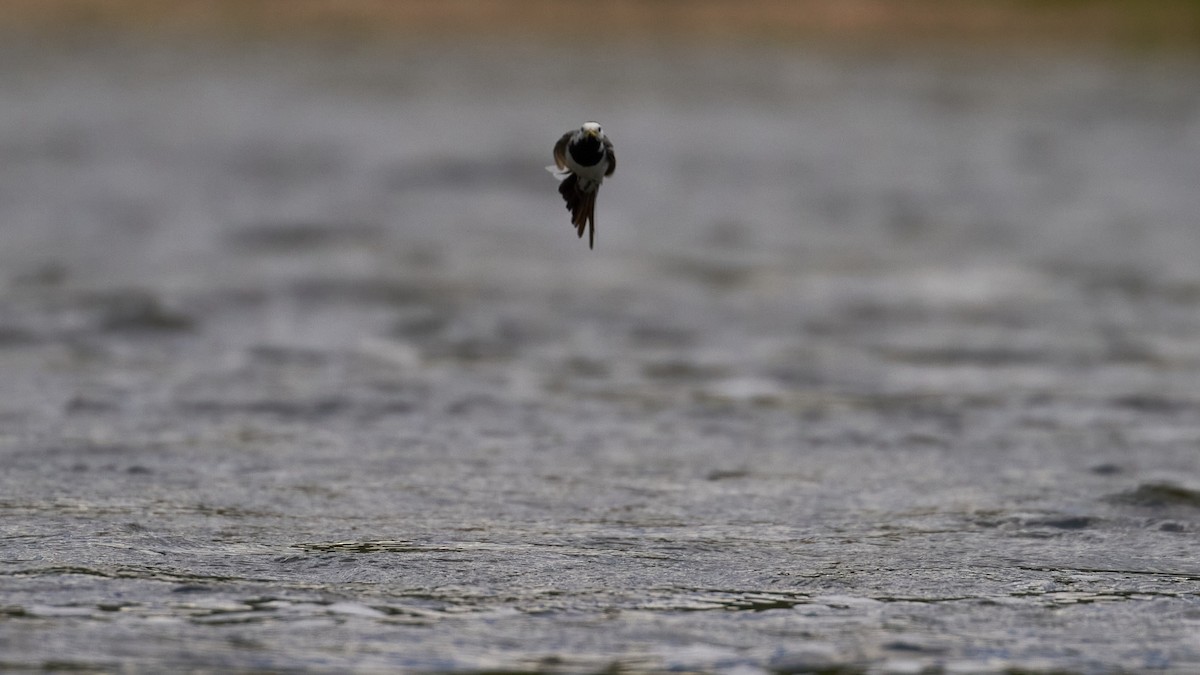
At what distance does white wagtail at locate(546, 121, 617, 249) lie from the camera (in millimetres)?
5574

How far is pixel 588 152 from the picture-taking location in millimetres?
5590

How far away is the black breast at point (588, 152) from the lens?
18.3 feet

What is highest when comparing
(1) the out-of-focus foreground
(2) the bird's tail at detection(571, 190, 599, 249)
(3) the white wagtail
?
(3) the white wagtail

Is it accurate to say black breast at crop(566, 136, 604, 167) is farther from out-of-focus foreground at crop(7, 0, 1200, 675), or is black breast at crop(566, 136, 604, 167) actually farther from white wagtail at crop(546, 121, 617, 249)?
out-of-focus foreground at crop(7, 0, 1200, 675)

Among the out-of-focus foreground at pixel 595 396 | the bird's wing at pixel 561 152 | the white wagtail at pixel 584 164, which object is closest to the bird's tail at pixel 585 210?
the white wagtail at pixel 584 164

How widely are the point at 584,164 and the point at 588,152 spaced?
0.04 meters

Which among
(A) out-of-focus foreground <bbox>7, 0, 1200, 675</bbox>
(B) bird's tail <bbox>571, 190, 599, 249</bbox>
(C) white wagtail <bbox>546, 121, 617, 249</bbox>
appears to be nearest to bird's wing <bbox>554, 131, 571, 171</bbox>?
(C) white wagtail <bbox>546, 121, 617, 249</bbox>

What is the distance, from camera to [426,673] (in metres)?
5.06

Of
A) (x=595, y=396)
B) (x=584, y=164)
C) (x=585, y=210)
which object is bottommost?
(x=595, y=396)

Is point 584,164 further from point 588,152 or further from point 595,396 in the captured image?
point 595,396

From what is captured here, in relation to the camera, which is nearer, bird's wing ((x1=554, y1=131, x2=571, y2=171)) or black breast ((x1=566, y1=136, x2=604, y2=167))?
black breast ((x1=566, y1=136, x2=604, y2=167))

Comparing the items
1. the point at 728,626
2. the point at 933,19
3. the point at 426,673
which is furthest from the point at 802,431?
the point at 933,19

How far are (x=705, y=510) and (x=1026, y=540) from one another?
1.14m

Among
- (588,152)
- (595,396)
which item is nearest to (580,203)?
(588,152)
